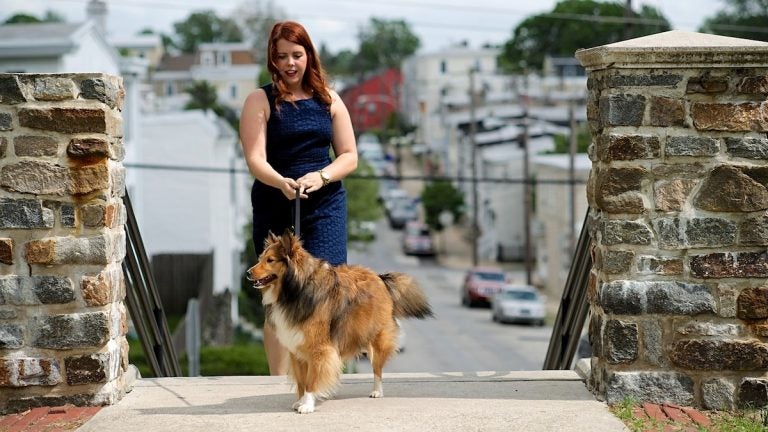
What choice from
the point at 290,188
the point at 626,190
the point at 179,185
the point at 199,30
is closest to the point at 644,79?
the point at 626,190

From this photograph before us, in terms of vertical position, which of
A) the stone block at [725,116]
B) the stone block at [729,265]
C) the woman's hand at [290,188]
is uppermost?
the stone block at [725,116]

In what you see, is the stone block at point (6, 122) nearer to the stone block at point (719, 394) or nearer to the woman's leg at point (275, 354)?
the woman's leg at point (275, 354)

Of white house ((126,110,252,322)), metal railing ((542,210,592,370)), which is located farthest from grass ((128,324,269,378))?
white house ((126,110,252,322))

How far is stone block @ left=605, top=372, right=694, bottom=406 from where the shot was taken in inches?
257

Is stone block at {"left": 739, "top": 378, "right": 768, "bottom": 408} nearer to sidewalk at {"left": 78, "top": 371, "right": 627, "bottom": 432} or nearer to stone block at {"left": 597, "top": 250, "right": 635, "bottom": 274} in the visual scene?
sidewalk at {"left": 78, "top": 371, "right": 627, "bottom": 432}

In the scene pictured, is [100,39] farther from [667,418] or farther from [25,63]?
[667,418]

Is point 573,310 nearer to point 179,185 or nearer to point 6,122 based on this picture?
point 6,122

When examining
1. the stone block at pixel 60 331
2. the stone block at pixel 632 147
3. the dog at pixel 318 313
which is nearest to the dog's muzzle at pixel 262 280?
the dog at pixel 318 313

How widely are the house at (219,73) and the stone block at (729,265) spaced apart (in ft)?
262

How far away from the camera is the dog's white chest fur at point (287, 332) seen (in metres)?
6.25

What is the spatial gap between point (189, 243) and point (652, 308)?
102 feet

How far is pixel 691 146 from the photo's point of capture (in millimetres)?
6441

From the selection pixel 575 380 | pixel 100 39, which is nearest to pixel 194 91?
pixel 100 39

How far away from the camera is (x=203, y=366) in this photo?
67.1 ft
